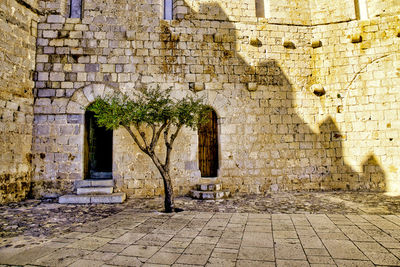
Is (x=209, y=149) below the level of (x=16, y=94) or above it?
below

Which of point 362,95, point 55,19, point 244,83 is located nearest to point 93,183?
point 55,19

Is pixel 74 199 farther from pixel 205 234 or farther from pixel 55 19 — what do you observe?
pixel 55 19

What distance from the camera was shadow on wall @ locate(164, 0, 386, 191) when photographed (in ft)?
23.4

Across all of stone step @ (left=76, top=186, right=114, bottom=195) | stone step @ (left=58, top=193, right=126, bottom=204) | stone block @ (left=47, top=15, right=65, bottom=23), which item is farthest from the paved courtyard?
stone block @ (left=47, top=15, right=65, bottom=23)

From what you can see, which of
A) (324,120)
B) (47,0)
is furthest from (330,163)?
(47,0)

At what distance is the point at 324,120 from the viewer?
A: 24.4 ft

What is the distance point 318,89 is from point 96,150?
757 centimetres

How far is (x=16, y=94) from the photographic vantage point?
6.13 meters

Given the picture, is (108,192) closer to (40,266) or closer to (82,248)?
(82,248)

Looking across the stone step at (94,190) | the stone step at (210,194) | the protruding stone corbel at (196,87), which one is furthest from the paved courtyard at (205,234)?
the protruding stone corbel at (196,87)

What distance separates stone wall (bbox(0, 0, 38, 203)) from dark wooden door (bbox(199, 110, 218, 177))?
192 inches

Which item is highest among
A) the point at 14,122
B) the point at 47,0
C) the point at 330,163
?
the point at 47,0

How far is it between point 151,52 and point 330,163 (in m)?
6.60

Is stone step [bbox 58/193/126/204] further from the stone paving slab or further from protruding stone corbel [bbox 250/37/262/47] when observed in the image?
protruding stone corbel [bbox 250/37/262/47]
